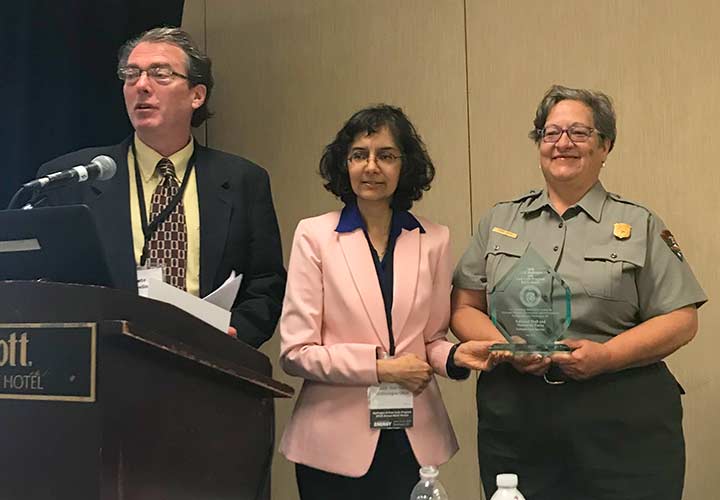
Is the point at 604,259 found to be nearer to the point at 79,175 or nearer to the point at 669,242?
the point at 669,242

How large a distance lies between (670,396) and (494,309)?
531 mm

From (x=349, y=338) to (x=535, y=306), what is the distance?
1.59 feet

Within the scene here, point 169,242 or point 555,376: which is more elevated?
point 169,242

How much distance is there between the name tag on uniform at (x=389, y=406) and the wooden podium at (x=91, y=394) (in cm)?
81

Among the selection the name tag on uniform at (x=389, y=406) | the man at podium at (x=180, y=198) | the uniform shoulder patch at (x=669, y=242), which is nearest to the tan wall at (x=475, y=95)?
the uniform shoulder patch at (x=669, y=242)

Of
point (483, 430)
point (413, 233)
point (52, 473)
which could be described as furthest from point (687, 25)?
point (52, 473)

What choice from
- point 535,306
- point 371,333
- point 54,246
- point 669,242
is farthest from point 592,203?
point 54,246

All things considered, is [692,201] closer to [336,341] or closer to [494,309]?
[494,309]

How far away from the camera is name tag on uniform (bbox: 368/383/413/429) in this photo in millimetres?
2215

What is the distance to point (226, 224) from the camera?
97.4 inches

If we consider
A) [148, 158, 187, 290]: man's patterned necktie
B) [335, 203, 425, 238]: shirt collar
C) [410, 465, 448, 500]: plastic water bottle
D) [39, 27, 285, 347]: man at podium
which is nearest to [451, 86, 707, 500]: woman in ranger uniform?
[335, 203, 425, 238]: shirt collar

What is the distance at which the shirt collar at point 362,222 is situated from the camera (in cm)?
238

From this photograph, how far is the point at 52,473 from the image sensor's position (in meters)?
1.29

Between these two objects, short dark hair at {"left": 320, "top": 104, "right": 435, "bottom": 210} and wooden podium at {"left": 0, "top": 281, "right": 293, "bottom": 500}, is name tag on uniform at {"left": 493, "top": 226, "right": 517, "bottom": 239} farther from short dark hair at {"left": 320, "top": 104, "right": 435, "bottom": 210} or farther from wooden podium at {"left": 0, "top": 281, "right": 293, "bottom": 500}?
wooden podium at {"left": 0, "top": 281, "right": 293, "bottom": 500}
